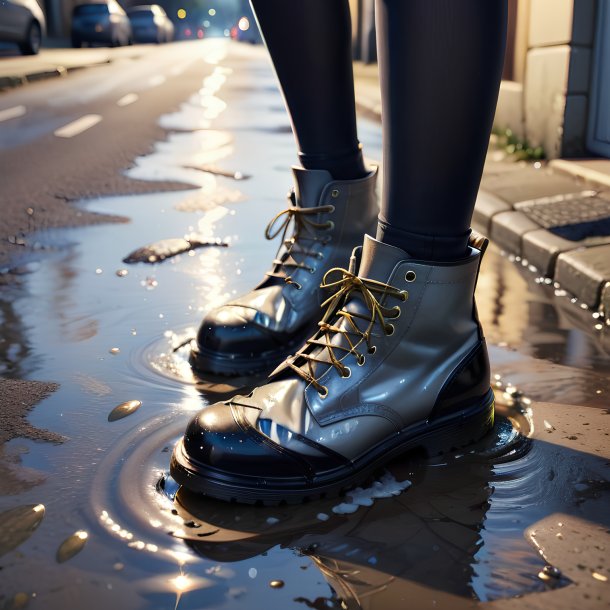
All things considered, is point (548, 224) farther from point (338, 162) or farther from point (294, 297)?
point (294, 297)

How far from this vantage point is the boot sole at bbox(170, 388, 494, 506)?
126 centimetres

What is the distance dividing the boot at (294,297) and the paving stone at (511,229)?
4.34ft

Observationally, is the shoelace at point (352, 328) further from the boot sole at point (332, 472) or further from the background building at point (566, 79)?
the background building at point (566, 79)

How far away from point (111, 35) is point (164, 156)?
60.3 ft

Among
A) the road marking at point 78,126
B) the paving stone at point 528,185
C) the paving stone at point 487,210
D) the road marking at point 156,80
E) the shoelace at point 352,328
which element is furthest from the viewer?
the road marking at point 156,80

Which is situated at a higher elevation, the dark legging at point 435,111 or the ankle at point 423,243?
the dark legging at point 435,111

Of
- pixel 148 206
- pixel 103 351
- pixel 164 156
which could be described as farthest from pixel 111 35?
pixel 103 351

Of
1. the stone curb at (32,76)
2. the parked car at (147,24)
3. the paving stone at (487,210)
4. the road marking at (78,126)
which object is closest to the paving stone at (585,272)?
the paving stone at (487,210)

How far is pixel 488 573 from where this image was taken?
111 centimetres

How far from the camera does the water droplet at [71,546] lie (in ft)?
3.74

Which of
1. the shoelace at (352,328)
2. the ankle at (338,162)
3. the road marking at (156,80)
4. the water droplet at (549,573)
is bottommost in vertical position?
the road marking at (156,80)

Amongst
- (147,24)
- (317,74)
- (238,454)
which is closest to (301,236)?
(317,74)

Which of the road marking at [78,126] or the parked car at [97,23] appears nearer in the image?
the road marking at [78,126]

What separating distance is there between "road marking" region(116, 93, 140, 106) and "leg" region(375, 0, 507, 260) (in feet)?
24.0
